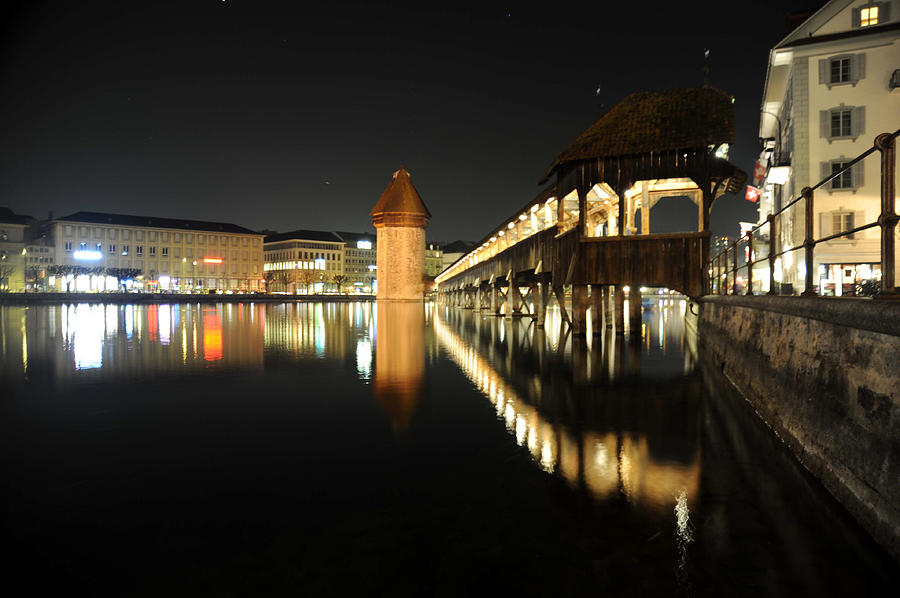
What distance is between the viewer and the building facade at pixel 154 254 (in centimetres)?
9619

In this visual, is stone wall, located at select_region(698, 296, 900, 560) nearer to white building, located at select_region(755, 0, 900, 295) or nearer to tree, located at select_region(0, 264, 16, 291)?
white building, located at select_region(755, 0, 900, 295)

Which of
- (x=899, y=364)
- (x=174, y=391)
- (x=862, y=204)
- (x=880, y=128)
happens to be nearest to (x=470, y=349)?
(x=174, y=391)

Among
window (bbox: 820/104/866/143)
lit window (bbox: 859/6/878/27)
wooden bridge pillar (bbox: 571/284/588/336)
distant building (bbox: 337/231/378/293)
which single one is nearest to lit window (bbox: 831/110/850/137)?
window (bbox: 820/104/866/143)

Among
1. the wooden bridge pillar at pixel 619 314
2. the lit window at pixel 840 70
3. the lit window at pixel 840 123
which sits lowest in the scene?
the wooden bridge pillar at pixel 619 314

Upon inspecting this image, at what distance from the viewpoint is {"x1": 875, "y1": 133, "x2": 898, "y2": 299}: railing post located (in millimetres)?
3752

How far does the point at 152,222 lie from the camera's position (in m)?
106

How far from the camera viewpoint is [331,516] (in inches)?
139

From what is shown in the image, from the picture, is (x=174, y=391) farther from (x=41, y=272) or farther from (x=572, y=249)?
(x=41, y=272)

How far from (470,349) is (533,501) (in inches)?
386

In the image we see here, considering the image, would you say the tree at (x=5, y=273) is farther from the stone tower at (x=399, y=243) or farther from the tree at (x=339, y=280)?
the stone tower at (x=399, y=243)

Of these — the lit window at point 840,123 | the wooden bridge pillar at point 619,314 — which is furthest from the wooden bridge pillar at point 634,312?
the lit window at point 840,123

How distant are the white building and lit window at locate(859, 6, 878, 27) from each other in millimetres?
35

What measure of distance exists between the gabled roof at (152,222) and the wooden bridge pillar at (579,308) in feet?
344

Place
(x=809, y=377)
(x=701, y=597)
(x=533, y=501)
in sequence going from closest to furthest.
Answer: (x=701, y=597)
(x=533, y=501)
(x=809, y=377)
